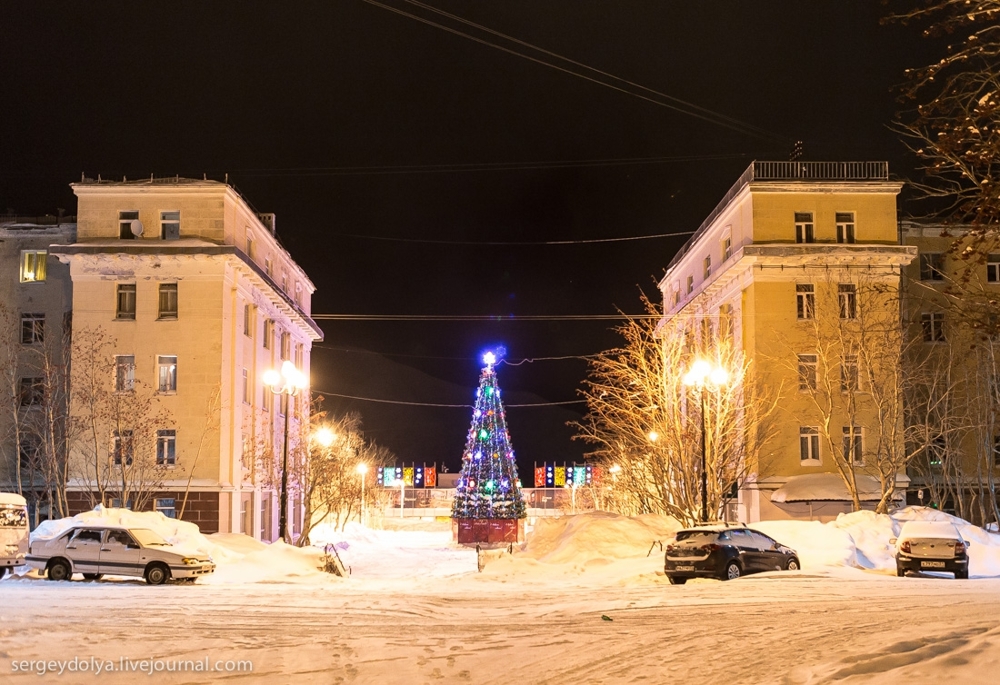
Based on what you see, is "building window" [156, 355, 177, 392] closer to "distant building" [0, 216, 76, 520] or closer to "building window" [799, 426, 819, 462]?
"distant building" [0, 216, 76, 520]

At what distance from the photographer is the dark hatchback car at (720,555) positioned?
24.1m

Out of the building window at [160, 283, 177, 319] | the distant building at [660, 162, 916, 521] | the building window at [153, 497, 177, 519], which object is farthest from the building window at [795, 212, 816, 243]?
the building window at [153, 497, 177, 519]

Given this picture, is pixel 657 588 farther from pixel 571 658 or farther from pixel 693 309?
pixel 693 309

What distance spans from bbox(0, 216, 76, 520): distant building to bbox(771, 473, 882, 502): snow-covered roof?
3163 centimetres

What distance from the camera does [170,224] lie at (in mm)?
45719

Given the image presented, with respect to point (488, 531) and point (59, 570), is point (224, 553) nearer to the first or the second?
point (59, 570)

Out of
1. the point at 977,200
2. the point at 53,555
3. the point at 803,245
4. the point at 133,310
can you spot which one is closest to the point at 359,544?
the point at 133,310

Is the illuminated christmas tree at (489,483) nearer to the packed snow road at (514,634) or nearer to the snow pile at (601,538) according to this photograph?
the snow pile at (601,538)

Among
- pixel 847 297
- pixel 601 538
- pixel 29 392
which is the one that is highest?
pixel 847 297

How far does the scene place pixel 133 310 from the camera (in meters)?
45.3

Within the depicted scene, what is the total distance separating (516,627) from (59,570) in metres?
14.2

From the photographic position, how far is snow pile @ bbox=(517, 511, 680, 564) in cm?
3059

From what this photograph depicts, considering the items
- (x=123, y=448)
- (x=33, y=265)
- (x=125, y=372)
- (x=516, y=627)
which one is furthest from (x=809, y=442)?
(x=33, y=265)

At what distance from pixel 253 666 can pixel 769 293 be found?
3851cm
